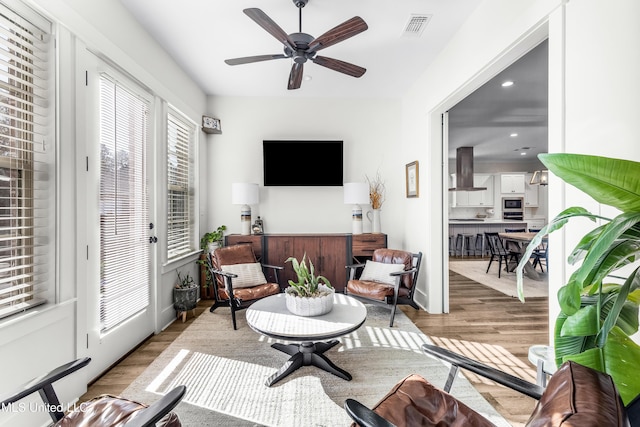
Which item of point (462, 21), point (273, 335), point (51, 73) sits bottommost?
point (273, 335)

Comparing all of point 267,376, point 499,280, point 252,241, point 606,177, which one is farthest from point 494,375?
point 499,280

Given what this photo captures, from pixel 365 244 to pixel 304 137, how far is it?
1.85 meters

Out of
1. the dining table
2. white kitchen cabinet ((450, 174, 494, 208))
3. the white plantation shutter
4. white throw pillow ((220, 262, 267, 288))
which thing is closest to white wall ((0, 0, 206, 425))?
the white plantation shutter

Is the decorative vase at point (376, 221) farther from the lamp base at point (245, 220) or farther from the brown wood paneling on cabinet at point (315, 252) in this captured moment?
the lamp base at point (245, 220)

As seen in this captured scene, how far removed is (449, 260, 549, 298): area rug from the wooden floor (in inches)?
12.2

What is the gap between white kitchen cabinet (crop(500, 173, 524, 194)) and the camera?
9602mm

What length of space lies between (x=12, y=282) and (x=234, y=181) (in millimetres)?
2999

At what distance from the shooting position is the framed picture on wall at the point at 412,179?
3920 millimetres

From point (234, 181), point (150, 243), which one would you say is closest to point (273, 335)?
point (150, 243)

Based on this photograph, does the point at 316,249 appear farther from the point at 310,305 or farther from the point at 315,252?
the point at 310,305

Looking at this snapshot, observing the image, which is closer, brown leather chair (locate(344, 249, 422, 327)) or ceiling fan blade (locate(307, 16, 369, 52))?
ceiling fan blade (locate(307, 16, 369, 52))

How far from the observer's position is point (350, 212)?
180 inches

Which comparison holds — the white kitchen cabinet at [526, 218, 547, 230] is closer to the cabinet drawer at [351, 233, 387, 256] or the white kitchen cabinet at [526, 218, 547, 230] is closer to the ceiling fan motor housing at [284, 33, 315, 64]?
the cabinet drawer at [351, 233, 387, 256]

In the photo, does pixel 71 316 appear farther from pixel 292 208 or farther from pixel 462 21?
pixel 462 21
